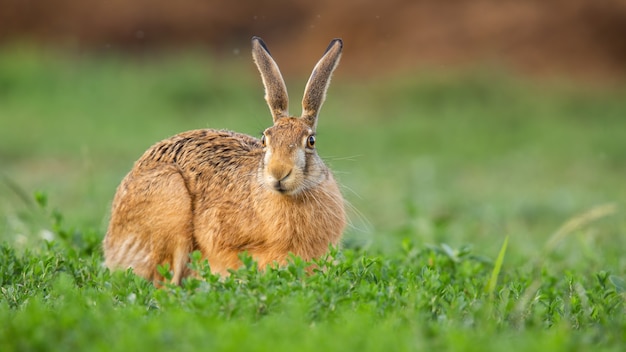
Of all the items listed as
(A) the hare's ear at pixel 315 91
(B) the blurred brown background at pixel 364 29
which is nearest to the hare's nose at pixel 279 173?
(A) the hare's ear at pixel 315 91

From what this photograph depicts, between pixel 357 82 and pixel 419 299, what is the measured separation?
45.0 ft

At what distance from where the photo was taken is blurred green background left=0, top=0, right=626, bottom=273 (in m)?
8.60

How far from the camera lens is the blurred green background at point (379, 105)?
8602 millimetres

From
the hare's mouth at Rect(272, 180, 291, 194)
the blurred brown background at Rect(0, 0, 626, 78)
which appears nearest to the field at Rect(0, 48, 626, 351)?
the hare's mouth at Rect(272, 180, 291, 194)

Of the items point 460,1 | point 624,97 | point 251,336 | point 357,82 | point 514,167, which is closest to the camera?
point 251,336

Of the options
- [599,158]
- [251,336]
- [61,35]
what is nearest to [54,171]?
[599,158]

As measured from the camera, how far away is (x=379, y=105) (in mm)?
15664

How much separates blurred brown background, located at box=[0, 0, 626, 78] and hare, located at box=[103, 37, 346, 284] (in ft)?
42.0

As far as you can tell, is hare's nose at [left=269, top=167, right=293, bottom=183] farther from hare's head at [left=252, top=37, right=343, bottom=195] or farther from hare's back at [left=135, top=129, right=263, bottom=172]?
hare's back at [left=135, top=129, right=263, bottom=172]

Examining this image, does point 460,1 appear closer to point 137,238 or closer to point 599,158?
point 599,158

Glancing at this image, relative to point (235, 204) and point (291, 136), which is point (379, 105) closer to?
point (235, 204)

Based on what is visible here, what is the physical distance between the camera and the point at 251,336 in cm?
325

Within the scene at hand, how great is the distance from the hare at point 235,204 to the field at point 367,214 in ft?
0.96

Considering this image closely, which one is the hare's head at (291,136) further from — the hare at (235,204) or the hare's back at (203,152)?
the hare's back at (203,152)
